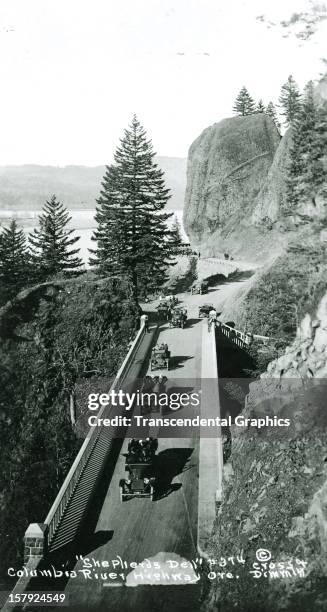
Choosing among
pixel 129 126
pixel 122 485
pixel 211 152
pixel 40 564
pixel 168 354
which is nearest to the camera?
pixel 40 564

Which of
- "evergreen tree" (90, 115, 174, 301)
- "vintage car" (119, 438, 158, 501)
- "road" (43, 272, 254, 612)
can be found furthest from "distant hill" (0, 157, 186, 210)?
"vintage car" (119, 438, 158, 501)

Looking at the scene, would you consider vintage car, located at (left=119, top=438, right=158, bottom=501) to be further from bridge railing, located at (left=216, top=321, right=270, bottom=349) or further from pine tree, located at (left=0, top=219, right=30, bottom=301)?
pine tree, located at (left=0, top=219, right=30, bottom=301)

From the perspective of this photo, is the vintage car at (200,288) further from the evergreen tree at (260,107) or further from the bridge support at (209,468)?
the evergreen tree at (260,107)

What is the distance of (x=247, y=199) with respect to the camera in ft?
198

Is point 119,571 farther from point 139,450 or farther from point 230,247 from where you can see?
point 230,247

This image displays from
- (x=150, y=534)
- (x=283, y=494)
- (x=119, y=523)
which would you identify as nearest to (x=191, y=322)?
(x=119, y=523)

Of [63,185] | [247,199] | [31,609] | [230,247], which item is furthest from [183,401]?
[63,185]

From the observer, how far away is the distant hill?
77000 millimetres

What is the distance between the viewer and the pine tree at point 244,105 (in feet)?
237

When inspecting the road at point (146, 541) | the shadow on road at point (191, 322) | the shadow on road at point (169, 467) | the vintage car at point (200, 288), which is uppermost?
the vintage car at point (200, 288)

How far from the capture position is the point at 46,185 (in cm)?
8931

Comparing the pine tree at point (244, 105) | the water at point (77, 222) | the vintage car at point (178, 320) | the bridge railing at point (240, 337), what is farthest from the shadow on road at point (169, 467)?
the pine tree at point (244, 105)

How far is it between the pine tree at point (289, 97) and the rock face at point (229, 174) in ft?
21.6

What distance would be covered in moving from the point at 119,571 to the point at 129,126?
3557 cm
